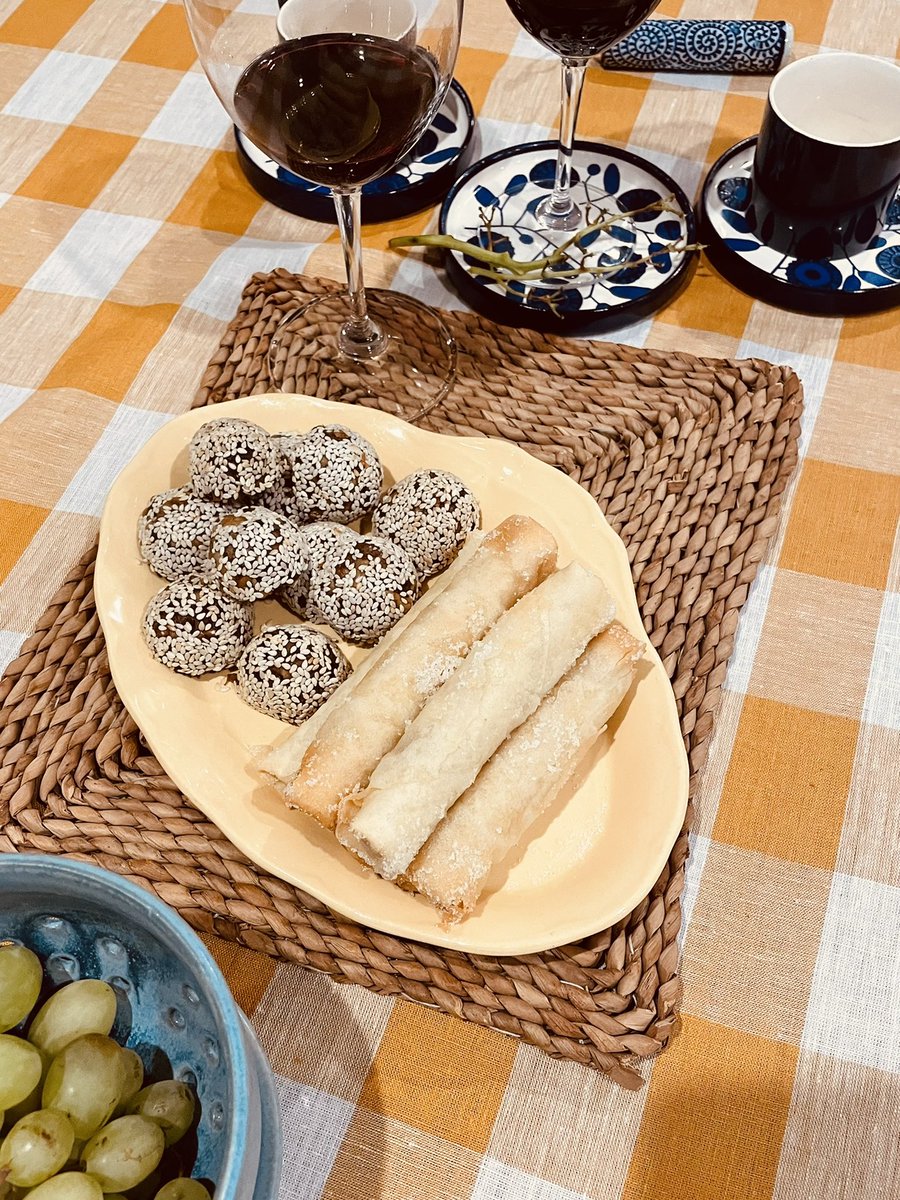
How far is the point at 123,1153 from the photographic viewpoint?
485 millimetres

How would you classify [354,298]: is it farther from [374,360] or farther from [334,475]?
[334,475]

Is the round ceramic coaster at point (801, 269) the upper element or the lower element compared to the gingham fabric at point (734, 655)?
upper

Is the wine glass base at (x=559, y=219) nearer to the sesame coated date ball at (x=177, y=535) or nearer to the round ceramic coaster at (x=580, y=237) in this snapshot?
the round ceramic coaster at (x=580, y=237)

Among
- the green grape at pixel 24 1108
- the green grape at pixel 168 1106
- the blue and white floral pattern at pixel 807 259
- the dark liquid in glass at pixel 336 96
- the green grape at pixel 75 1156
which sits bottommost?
the green grape at pixel 168 1106

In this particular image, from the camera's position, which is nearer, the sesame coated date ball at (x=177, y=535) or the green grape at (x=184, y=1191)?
the green grape at (x=184, y=1191)

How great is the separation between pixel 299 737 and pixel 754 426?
515 millimetres

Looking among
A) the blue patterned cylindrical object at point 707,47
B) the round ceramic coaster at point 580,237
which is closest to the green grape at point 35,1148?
the round ceramic coaster at point 580,237

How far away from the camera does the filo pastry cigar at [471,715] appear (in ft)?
2.27

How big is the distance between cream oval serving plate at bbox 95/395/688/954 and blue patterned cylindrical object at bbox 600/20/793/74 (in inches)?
27.1

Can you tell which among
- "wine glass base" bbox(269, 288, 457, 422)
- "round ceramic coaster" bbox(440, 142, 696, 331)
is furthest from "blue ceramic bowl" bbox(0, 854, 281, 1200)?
"round ceramic coaster" bbox(440, 142, 696, 331)

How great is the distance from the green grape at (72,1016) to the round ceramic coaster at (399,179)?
90 centimetres

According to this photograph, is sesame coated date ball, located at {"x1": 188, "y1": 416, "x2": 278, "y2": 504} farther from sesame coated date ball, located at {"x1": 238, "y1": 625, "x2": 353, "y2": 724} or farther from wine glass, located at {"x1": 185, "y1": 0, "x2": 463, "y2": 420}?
wine glass, located at {"x1": 185, "y1": 0, "x2": 463, "y2": 420}

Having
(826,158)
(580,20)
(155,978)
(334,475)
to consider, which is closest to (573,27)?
(580,20)

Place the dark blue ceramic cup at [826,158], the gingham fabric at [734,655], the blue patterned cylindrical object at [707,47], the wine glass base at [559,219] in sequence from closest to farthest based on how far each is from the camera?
the gingham fabric at [734,655], the dark blue ceramic cup at [826,158], the wine glass base at [559,219], the blue patterned cylindrical object at [707,47]
